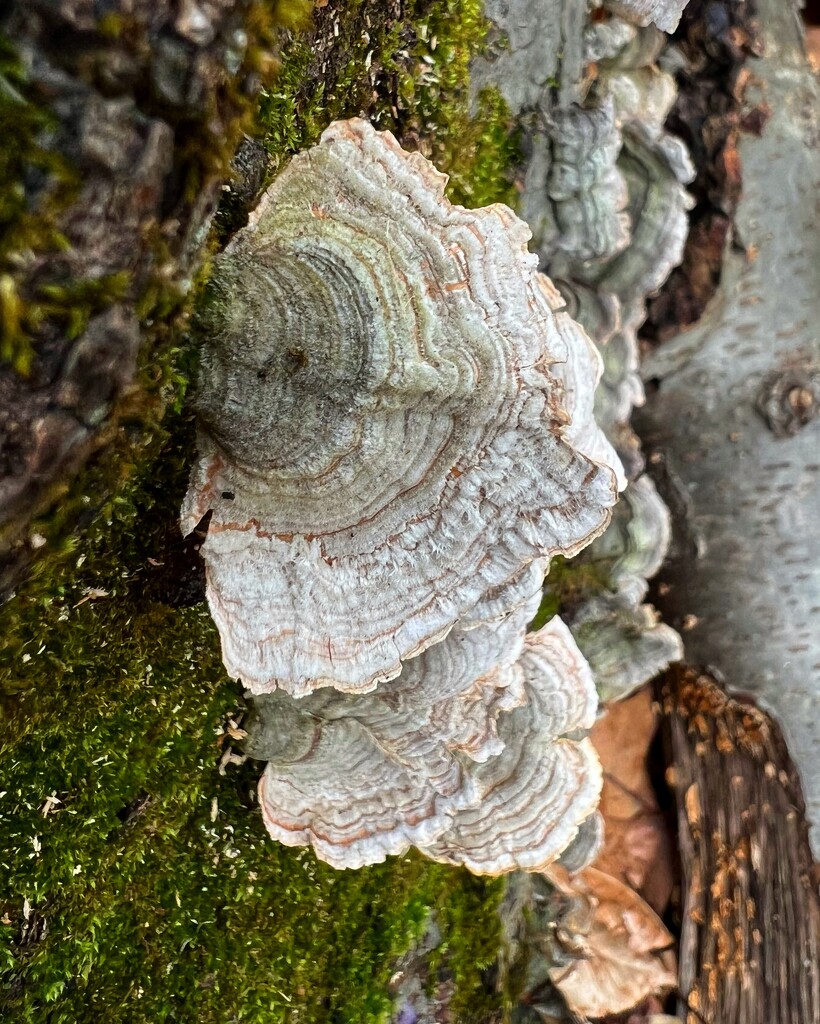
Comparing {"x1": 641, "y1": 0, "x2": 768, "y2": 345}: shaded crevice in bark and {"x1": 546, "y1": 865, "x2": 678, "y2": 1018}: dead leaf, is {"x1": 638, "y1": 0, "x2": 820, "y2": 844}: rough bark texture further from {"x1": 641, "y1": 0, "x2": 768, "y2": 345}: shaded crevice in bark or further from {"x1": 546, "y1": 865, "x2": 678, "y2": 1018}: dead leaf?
{"x1": 546, "y1": 865, "x2": 678, "y2": 1018}: dead leaf

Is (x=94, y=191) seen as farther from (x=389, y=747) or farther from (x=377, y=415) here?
(x=389, y=747)

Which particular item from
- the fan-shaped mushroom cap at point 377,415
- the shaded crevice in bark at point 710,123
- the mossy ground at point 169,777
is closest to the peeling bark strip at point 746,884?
the mossy ground at point 169,777

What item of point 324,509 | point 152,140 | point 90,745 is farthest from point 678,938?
point 152,140

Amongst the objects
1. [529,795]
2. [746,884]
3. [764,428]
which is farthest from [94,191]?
[746,884]

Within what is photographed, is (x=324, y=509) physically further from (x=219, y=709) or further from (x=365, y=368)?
(x=219, y=709)

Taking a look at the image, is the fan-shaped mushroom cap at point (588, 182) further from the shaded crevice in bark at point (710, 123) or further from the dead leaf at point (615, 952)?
the dead leaf at point (615, 952)

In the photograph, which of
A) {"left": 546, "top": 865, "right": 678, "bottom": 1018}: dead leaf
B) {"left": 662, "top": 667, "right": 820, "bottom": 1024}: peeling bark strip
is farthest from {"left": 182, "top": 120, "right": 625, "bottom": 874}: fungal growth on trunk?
{"left": 662, "top": 667, "right": 820, "bottom": 1024}: peeling bark strip
